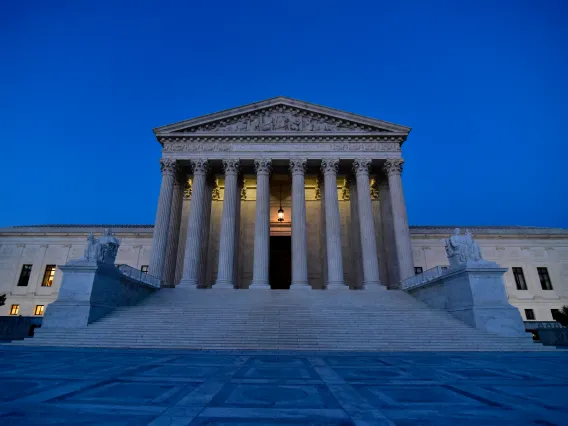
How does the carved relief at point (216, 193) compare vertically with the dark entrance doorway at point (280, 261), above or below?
above

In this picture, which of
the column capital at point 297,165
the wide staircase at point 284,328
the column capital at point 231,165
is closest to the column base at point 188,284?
the wide staircase at point 284,328

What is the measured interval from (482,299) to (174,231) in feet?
80.6

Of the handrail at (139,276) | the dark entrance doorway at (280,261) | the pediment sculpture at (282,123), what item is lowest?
the handrail at (139,276)

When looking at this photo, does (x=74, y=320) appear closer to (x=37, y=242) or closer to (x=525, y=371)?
(x=525, y=371)

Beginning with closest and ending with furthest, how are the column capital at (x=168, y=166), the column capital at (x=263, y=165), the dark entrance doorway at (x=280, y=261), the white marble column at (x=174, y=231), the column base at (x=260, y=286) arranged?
1. the column base at (x=260, y=286)
2. the white marble column at (x=174, y=231)
3. the column capital at (x=168, y=166)
4. the column capital at (x=263, y=165)
5. the dark entrance doorway at (x=280, y=261)

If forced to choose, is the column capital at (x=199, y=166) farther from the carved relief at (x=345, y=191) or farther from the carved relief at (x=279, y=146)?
the carved relief at (x=345, y=191)

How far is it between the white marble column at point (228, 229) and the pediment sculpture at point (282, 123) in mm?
3887

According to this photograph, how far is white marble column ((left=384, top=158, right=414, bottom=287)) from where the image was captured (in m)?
25.5

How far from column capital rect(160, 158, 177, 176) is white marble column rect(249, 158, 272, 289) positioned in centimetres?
760

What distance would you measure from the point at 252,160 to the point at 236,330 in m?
17.4

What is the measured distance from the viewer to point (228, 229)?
26.2m

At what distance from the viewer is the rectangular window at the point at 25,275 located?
36.1 m

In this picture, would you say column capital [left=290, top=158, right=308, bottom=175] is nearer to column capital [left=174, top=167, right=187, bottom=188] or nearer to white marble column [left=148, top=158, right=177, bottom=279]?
white marble column [left=148, top=158, right=177, bottom=279]

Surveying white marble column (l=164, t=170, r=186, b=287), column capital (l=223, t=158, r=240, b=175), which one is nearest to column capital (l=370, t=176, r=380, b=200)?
→ column capital (l=223, t=158, r=240, b=175)
